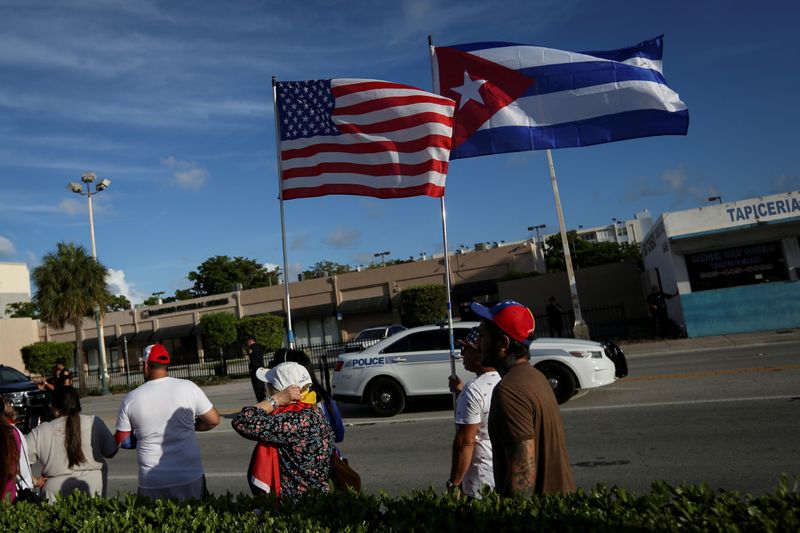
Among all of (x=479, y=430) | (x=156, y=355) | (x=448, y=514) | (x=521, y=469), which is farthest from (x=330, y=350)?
(x=521, y=469)

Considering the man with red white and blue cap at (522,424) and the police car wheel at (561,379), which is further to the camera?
the police car wheel at (561,379)

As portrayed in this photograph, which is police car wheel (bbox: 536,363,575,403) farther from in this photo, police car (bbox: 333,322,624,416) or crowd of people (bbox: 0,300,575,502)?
crowd of people (bbox: 0,300,575,502)

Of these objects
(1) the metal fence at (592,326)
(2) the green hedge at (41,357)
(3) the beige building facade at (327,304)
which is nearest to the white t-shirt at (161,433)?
(1) the metal fence at (592,326)

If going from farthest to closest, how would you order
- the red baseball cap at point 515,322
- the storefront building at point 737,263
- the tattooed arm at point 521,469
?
the storefront building at point 737,263, the red baseball cap at point 515,322, the tattooed arm at point 521,469

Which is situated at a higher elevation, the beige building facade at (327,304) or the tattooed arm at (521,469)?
the beige building facade at (327,304)

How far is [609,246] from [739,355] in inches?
2784

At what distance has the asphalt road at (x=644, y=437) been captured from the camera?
7000 millimetres

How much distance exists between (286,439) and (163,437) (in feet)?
4.35

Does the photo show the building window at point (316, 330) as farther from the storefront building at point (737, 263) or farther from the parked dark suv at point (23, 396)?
the storefront building at point (737, 263)

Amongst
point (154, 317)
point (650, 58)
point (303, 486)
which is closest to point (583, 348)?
point (650, 58)

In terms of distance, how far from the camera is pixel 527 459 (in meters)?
2.99

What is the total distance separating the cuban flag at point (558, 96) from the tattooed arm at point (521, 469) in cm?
660

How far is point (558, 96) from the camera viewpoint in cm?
926

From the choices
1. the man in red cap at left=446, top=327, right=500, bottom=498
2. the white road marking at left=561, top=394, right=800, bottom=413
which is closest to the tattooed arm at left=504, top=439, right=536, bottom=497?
the man in red cap at left=446, top=327, right=500, bottom=498
